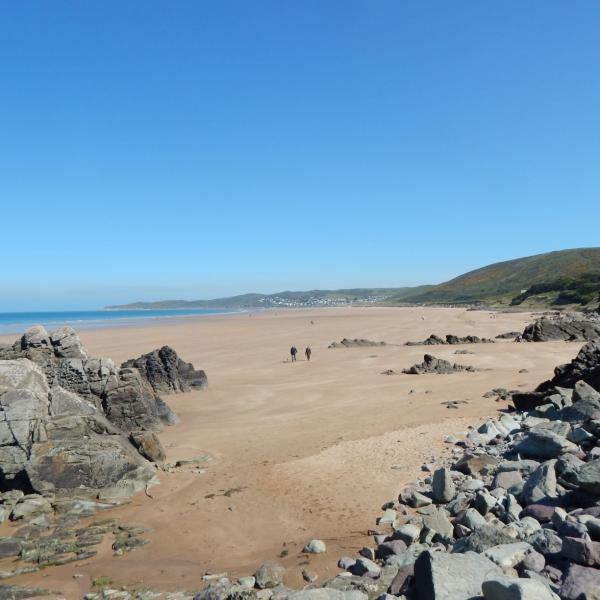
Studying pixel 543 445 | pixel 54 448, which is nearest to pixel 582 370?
pixel 543 445

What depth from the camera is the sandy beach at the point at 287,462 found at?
959cm

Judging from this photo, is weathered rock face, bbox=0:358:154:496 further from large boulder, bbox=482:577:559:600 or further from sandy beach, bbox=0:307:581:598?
large boulder, bbox=482:577:559:600

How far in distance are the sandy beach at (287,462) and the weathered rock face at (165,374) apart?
3.09 feet

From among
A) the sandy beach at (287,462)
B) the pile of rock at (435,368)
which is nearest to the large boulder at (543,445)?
the sandy beach at (287,462)

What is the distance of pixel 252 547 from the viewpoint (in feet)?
32.9

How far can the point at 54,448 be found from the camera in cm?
1328

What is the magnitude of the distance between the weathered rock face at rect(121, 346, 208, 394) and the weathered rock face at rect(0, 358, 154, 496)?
1149 cm

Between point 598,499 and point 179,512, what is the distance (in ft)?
28.2

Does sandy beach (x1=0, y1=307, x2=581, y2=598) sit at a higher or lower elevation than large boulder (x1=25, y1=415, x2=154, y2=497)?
lower

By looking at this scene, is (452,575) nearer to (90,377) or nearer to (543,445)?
(543,445)

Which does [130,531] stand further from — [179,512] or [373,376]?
[373,376]

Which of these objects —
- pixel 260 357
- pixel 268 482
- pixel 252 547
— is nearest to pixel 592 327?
pixel 260 357

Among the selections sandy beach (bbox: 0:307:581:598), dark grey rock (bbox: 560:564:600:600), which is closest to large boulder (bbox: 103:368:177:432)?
sandy beach (bbox: 0:307:581:598)

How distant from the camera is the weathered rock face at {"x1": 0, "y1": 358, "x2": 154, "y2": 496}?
1273cm
